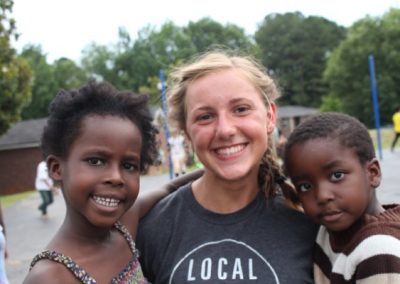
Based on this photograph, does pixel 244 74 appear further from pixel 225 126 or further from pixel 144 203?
pixel 144 203

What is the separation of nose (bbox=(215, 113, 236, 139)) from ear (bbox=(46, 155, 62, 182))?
70 centimetres

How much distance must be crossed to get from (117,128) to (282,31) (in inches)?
2869

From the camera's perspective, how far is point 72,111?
214 cm

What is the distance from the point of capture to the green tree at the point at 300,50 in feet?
209

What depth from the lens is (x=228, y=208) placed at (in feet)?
7.28

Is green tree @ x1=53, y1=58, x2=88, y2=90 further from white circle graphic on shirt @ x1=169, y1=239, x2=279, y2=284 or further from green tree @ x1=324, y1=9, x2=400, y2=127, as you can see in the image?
white circle graphic on shirt @ x1=169, y1=239, x2=279, y2=284

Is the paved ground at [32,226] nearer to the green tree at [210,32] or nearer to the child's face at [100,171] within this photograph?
the child's face at [100,171]

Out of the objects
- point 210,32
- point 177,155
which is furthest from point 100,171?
point 210,32

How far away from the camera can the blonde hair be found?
7.38ft

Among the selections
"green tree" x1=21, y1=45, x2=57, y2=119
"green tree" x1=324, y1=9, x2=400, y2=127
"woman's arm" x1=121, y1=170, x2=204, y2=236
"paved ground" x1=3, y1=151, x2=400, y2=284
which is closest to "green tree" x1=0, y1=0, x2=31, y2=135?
"paved ground" x1=3, y1=151, x2=400, y2=284

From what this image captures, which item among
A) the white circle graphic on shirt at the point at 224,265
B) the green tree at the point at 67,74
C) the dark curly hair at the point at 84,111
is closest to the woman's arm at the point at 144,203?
the dark curly hair at the point at 84,111

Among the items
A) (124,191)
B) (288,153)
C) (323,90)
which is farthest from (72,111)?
(323,90)

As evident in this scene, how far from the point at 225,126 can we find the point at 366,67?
4927 centimetres

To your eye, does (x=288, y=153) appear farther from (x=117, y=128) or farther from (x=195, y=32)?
(x=195, y=32)
